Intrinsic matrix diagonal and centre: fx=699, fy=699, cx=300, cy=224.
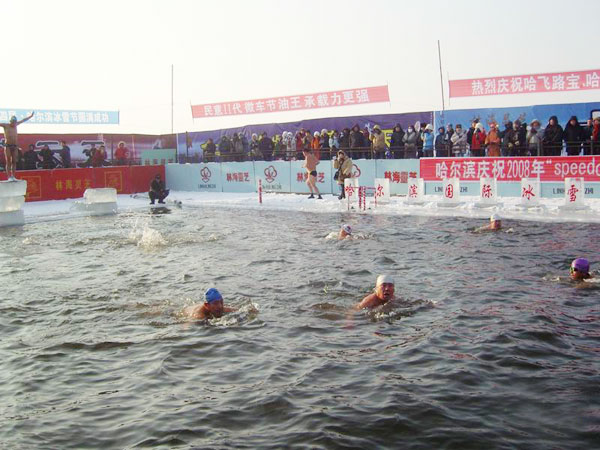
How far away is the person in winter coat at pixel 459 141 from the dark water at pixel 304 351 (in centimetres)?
989

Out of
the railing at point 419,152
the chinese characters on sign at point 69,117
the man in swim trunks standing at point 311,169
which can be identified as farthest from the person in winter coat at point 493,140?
the chinese characters on sign at point 69,117

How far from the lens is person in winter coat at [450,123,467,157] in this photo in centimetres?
2780

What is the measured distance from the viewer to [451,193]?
25.9m

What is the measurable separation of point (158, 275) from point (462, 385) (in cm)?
862

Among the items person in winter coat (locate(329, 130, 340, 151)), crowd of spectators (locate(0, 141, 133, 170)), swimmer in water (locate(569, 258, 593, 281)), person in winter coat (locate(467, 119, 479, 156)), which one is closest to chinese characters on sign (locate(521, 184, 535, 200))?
person in winter coat (locate(467, 119, 479, 156))

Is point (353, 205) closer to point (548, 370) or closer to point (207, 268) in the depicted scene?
point (207, 268)

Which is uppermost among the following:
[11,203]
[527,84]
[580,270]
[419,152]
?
[527,84]

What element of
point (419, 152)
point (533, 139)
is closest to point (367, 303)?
point (533, 139)

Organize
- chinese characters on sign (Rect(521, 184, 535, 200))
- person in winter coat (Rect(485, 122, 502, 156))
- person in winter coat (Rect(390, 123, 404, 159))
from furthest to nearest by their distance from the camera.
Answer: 1. person in winter coat (Rect(390, 123, 404, 159))
2. person in winter coat (Rect(485, 122, 502, 156))
3. chinese characters on sign (Rect(521, 184, 535, 200))

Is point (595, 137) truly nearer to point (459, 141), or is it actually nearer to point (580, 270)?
point (459, 141)

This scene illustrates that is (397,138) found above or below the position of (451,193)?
above

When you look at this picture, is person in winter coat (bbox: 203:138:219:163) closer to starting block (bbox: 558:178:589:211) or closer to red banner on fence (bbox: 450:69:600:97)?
red banner on fence (bbox: 450:69:600:97)

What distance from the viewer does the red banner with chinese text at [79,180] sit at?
33.1m

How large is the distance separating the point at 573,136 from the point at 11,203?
20329 mm
